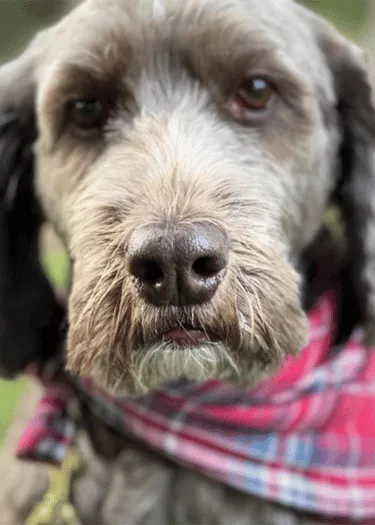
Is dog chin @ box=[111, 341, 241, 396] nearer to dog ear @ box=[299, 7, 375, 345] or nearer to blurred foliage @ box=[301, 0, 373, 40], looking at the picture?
dog ear @ box=[299, 7, 375, 345]

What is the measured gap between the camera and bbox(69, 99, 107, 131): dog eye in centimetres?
146

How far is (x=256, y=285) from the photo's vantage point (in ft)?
3.79

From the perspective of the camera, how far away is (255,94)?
4.69 ft

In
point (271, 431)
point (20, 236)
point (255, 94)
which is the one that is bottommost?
point (271, 431)

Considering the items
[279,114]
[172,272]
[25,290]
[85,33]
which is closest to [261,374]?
[172,272]

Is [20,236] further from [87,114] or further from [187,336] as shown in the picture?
[187,336]

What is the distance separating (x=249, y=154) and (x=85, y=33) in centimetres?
39

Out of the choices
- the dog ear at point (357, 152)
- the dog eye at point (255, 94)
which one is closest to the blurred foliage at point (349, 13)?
the dog ear at point (357, 152)

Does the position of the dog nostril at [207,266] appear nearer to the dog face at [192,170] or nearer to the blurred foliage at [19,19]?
the dog face at [192,170]

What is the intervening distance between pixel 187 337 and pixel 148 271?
0.50ft

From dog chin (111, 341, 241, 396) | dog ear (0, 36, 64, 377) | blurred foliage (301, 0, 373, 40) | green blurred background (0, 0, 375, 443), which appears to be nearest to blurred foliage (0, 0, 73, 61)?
green blurred background (0, 0, 375, 443)

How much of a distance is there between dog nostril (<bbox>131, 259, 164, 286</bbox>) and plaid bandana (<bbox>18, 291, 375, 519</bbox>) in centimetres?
55

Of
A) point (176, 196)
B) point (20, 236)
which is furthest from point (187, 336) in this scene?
point (20, 236)

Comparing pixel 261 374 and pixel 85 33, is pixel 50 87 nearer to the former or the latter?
pixel 85 33
